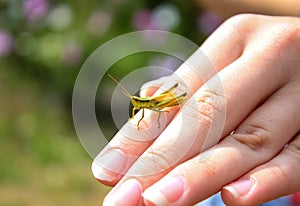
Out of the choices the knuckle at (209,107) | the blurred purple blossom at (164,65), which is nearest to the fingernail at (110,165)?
the knuckle at (209,107)

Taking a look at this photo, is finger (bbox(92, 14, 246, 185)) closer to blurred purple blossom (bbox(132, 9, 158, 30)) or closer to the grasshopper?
the grasshopper

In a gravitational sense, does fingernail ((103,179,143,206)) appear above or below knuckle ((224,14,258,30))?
below

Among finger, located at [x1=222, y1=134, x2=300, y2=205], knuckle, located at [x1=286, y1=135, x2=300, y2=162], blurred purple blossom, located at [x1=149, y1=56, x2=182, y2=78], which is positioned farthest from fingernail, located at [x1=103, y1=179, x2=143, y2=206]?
blurred purple blossom, located at [x1=149, y1=56, x2=182, y2=78]

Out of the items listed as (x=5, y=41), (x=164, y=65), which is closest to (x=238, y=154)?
(x=164, y=65)


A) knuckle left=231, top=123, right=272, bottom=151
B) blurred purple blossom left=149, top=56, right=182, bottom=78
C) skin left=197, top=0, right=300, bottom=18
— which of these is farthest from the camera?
blurred purple blossom left=149, top=56, right=182, bottom=78

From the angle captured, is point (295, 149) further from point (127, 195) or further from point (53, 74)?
point (53, 74)

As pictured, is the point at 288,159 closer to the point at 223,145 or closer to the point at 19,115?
the point at 223,145
